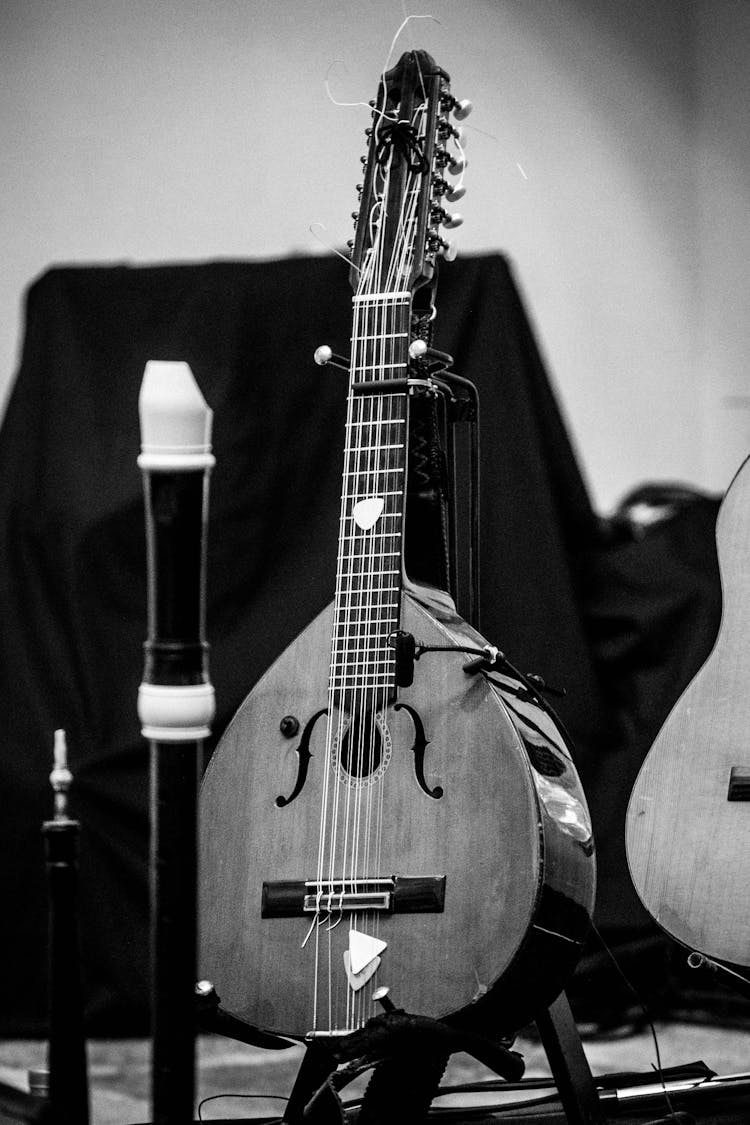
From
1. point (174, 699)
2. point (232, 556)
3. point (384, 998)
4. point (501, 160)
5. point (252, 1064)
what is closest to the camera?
point (174, 699)

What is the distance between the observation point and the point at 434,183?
167 cm

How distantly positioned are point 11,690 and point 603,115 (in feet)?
6.66

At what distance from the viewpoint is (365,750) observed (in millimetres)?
1529

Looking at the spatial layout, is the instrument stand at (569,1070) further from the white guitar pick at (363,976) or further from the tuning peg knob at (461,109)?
the tuning peg knob at (461,109)

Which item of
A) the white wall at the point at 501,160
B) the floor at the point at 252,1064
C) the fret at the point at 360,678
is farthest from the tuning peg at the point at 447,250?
the white wall at the point at 501,160

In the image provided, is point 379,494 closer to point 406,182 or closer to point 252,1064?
point 406,182

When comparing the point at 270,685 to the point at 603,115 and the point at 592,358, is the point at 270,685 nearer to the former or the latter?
the point at 592,358

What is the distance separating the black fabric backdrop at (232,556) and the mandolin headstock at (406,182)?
1.02 m

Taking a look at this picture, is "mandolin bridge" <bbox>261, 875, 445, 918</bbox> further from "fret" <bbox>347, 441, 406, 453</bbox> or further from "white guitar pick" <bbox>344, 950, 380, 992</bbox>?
"fret" <bbox>347, 441, 406, 453</bbox>

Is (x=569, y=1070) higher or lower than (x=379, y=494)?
lower

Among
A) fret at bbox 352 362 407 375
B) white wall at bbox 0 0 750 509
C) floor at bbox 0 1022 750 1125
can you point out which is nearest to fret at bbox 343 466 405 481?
fret at bbox 352 362 407 375

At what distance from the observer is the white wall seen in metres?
3.22

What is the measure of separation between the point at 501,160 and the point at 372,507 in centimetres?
208

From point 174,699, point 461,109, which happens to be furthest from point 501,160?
point 174,699
